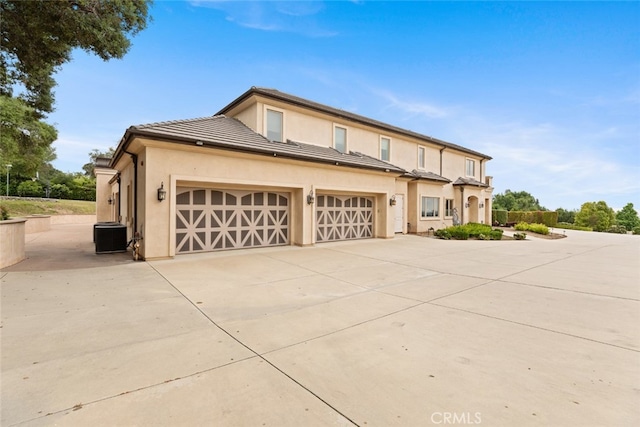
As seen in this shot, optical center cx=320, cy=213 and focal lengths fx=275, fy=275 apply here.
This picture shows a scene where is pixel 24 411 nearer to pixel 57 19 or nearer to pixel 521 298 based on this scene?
pixel 521 298

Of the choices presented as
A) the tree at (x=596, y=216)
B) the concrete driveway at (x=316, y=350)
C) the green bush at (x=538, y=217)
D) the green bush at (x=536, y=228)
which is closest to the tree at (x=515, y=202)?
the tree at (x=596, y=216)

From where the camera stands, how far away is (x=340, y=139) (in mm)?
15906

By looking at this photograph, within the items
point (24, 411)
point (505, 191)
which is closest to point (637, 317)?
point (24, 411)

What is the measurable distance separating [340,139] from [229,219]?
325 inches

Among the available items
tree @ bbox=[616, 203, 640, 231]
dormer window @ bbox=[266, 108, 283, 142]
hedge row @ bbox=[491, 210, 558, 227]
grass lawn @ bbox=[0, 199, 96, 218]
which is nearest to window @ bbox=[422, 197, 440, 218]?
dormer window @ bbox=[266, 108, 283, 142]

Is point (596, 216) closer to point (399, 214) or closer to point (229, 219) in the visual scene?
point (399, 214)

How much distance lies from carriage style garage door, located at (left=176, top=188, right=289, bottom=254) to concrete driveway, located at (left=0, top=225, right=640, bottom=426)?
3231 millimetres

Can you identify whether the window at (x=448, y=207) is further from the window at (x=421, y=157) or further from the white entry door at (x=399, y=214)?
the white entry door at (x=399, y=214)

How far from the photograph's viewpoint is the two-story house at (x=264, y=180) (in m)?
9.02

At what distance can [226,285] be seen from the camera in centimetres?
625

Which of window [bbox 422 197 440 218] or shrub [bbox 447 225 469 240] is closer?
shrub [bbox 447 225 469 240]

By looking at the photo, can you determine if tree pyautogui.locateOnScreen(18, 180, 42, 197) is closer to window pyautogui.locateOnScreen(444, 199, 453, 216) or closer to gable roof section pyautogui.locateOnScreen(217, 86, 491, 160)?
gable roof section pyautogui.locateOnScreen(217, 86, 491, 160)

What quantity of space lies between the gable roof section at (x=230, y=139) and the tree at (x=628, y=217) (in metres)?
80.7

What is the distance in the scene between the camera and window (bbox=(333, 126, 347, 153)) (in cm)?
1559
